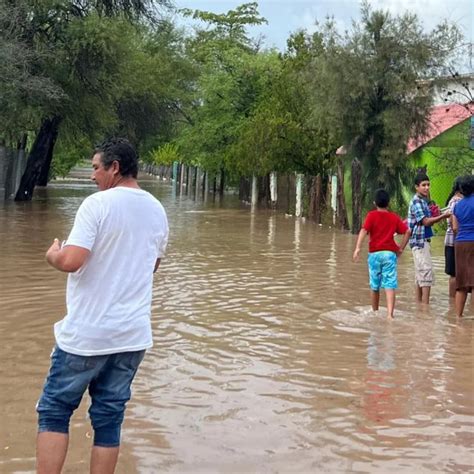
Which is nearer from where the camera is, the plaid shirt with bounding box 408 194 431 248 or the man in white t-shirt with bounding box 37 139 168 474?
the man in white t-shirt with bounding box 37 139 168 474

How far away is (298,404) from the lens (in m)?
5.85

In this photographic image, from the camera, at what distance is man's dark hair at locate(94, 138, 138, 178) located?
410 centimetres

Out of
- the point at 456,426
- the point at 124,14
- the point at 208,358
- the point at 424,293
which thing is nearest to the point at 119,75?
the point at 124,14

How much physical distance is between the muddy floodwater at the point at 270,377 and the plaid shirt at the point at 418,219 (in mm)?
829

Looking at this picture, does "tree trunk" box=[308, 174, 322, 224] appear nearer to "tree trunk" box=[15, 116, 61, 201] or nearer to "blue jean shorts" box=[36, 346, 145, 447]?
"tree trunk" box=[15, 116, 61, 201]

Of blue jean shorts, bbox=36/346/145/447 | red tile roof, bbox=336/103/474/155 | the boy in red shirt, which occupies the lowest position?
blue jean shorts, bbox=36/346/145/447

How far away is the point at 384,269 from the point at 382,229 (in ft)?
1.49

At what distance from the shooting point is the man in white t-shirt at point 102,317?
385 cm

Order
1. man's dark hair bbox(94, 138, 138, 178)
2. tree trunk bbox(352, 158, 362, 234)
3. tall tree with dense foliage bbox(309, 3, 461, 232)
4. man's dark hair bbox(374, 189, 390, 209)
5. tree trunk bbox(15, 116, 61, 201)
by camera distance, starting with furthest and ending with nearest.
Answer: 1. tree trunk bbox(15, 116, 61, 201)
2. tall tree with dense foliage bbox(309, 3, 461, 232)
3. tree trunk bbox(352, 158, 362, 234)
4. man's dark hair bbox(374, 189, 390, 209)
5. man's dark hair bbox(94, 138, 138, 178)

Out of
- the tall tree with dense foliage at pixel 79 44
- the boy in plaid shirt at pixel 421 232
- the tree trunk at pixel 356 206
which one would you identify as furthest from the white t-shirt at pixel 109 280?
the tall tree with dense foliage at pixel 79 44

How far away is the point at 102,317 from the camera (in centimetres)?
388

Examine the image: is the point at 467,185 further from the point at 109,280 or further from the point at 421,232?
the point at 109,280

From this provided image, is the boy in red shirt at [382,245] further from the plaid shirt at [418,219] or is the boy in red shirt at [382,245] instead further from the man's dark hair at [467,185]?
the man's dark hair at [467,185]

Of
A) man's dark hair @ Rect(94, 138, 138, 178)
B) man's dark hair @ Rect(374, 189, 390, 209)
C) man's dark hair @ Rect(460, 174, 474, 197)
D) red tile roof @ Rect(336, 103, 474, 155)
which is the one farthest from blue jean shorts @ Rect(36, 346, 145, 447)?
red tile roof @ Rect(336, 103, 474, 155)
